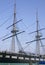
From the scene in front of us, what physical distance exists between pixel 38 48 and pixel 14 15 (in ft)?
60.1

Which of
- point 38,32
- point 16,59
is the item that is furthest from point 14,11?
point 16,59

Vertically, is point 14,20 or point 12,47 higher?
point 14,20

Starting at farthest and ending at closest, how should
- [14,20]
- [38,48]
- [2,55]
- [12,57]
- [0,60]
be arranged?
[38,48] < [14,20] < [12,57] < [2,55] < [0,60]

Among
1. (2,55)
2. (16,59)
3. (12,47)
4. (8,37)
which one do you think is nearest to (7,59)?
(2,55)

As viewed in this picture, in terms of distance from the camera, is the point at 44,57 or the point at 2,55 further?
the point at 44,57

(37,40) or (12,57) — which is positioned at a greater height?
(37,40)

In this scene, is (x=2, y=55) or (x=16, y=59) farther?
(x=16, y=59)

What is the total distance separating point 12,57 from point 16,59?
1415 mm

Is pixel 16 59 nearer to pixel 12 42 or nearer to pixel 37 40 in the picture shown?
pixel 12 42

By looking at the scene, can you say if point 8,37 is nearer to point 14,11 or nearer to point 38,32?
point 14,11

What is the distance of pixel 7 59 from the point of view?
3416 cm

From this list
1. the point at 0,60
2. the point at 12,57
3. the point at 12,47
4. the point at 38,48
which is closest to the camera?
the point at 0,60

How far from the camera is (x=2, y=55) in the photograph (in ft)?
113

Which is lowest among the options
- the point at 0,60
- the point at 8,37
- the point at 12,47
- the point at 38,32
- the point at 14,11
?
the point at 0,60
